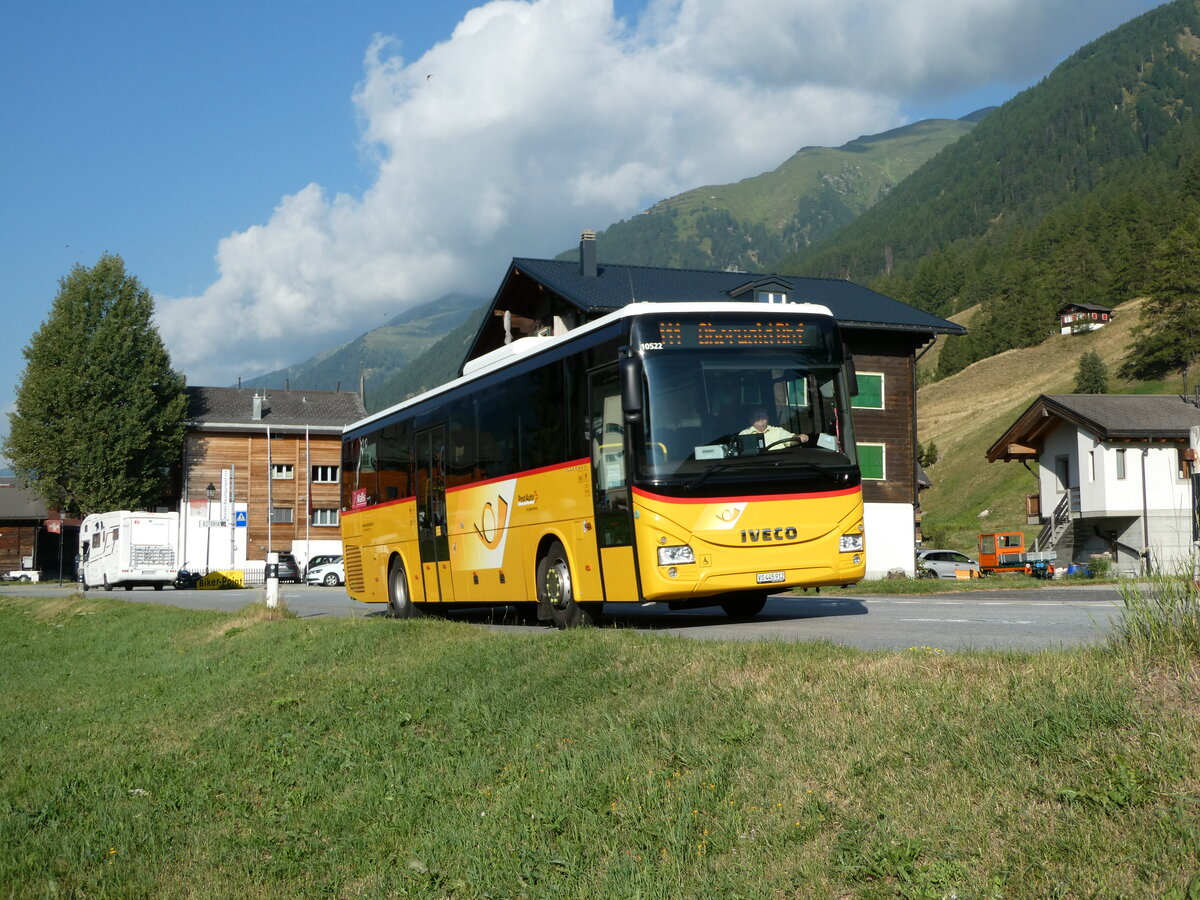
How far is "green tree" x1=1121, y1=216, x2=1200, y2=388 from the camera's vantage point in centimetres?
10375

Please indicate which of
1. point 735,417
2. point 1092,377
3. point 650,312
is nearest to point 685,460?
point 735,417

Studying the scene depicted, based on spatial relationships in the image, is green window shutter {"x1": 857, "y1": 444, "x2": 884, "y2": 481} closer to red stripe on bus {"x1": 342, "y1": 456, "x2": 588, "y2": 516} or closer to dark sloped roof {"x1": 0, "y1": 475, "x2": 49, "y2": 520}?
red stripe on bus {"x1": 342, "y1": 456, "x2": 588, "y2": 516}

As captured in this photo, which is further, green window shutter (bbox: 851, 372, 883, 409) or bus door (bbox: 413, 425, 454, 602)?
green window shutter (bbox: 851, 372, 883, 409)

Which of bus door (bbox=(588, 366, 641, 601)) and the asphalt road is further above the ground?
bus door (bbox=(588, 366, 641, 601))

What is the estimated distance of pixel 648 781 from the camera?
6.91 m

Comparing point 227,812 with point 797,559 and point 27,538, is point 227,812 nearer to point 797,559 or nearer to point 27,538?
point 797,559

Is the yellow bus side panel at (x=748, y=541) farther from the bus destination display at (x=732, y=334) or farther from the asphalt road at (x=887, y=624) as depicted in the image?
the bus destination display at (x=732, y=334)

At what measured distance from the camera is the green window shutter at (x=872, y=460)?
45.0 m

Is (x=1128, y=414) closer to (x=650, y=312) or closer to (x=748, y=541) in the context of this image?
(x=748, y=541)

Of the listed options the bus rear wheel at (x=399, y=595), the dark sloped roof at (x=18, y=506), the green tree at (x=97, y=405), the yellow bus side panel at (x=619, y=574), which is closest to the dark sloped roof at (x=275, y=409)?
the green tree at (x=97, y=405)

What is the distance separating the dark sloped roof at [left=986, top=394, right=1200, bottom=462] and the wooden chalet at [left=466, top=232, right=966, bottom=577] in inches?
335

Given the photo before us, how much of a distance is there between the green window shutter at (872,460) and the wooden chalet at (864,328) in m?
0.04

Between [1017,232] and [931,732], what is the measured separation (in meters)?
195

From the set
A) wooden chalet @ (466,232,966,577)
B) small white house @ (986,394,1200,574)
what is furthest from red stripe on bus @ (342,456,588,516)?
small white house @ (986,394,1200,574)
